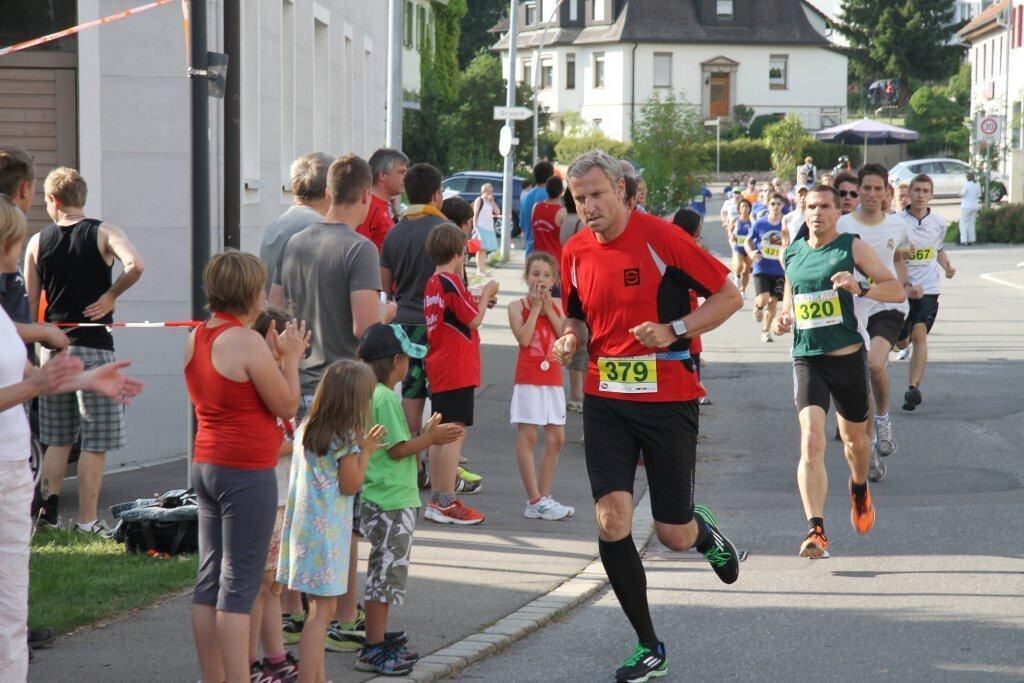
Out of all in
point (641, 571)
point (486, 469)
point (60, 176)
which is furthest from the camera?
point (486, 469)

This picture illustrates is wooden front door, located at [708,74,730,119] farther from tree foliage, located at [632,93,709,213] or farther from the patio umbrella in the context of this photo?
tree foliage, located at [632,93,709,213]

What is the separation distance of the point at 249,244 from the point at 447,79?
40374 millimetres

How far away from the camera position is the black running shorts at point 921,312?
568 inches

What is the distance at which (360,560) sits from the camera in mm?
8148

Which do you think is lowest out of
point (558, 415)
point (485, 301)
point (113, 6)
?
point (558, 415)

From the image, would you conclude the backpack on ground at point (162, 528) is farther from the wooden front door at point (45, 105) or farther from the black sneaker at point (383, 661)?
the wooden front door at point (45, 105)

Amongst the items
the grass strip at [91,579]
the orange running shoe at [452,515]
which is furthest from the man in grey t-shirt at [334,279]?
the orange running shoe at [452,515]

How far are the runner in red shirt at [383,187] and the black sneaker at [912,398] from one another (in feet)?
20.5

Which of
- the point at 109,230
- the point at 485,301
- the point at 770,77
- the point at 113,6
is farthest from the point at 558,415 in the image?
the point at 770,77

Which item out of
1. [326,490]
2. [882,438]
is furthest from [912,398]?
[326,490]

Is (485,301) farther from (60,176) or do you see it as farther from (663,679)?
(663,679)

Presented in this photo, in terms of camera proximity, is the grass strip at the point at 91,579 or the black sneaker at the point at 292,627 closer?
the black sneaker at the point at 292,627

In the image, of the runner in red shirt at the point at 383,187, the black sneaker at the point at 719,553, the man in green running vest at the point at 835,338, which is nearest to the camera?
the black sneaker at the point at 719,553

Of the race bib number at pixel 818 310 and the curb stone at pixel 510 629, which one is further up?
the race bib number at pixel 818 310
